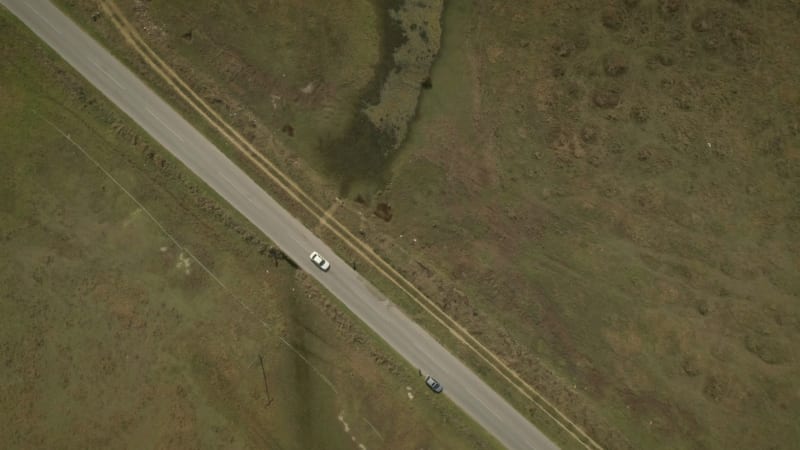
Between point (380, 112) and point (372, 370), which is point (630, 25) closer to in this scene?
point (380, 112)

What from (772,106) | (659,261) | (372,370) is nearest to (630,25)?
(772,106)

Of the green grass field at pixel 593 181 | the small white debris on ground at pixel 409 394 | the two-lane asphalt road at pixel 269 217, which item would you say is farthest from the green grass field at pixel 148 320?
the green grass field at pixel 593 181

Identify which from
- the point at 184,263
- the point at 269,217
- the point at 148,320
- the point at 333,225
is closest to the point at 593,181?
the point at 333,225

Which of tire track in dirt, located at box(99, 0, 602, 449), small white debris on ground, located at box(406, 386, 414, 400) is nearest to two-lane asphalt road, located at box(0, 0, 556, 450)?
tire track in dirt, located at box(99, 0, 602, 449)

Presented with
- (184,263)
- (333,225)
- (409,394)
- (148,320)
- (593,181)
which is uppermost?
(593,181)

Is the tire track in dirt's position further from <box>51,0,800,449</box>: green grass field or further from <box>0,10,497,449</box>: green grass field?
<box>0,10,497,449</box>: green grass field

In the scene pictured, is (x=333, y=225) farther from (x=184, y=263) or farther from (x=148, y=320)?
(x=148, y=320)
